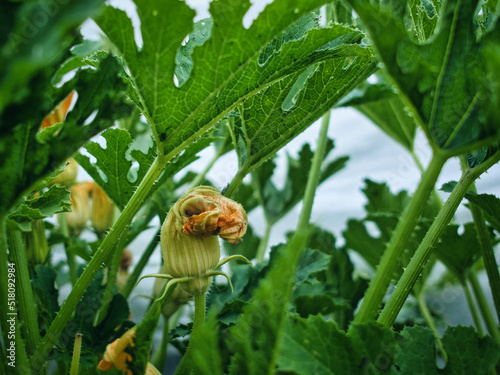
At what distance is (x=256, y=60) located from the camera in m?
0.64

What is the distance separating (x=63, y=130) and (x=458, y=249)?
35.0 inches

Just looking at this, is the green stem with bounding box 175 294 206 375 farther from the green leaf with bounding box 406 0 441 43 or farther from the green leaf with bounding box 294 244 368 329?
the green leaf with bounding box 406 0 441 43

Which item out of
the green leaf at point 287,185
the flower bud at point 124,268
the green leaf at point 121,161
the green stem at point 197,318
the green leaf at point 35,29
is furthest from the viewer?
the green leaf at point 287,185

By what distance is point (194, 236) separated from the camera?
2.25 ft

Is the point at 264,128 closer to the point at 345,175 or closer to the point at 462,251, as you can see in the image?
the point at 462,251

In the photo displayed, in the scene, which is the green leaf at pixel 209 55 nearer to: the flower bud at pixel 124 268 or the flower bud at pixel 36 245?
the flower bud at pixel 36 245

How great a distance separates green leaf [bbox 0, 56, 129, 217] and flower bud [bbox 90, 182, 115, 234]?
0.56 meters

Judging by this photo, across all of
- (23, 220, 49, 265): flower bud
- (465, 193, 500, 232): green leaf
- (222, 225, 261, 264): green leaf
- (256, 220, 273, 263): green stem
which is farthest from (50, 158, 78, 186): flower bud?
(465, 193, 500, 232): green leaf

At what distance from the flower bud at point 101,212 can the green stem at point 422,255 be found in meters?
0.70

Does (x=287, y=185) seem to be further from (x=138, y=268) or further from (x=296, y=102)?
(x=296, y=102)

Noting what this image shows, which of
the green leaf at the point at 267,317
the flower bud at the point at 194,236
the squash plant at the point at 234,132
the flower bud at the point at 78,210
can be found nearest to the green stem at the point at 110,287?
the squash plant at the point at 234,132

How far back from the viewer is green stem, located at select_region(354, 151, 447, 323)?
61 centimetres

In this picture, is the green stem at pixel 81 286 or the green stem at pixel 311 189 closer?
the green stem at pixel 81 286

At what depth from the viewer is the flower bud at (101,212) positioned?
3.68 ft
